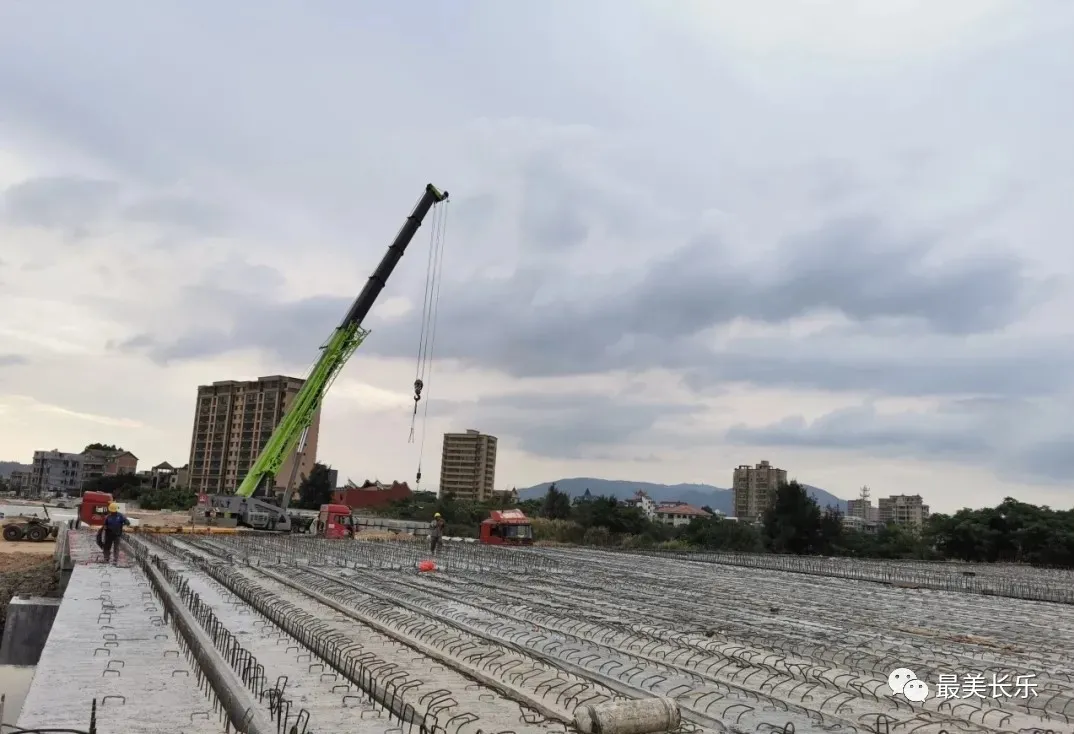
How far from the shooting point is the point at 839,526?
149 ft

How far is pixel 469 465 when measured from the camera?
135750mm

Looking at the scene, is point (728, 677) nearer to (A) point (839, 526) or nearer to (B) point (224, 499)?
(B) point (224, 499)

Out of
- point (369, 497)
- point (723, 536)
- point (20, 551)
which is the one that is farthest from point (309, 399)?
point (369, 497)

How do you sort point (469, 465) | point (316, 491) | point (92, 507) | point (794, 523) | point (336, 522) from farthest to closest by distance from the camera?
point (469, 465)
point (316, 491)
point (794, 523)
point (336, 522)
point (92, 507)

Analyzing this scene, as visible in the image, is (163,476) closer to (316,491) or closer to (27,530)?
(316,491)

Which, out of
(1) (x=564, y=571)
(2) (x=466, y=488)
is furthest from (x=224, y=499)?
(2) (x=466, y=488)

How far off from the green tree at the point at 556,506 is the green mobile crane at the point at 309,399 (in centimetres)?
3410

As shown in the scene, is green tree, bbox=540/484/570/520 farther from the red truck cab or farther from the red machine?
the red truck cab

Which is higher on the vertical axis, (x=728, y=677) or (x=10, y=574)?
(x=728, y=677)

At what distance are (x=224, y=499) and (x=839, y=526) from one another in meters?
34.6

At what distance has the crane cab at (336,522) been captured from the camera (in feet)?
102

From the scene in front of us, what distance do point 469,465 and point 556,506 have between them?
7275 centimetres

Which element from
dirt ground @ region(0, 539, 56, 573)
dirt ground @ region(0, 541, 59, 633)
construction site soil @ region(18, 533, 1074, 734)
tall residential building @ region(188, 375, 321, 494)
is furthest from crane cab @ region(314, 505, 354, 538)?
tall residential building @ region(188, 375, 321, 494)

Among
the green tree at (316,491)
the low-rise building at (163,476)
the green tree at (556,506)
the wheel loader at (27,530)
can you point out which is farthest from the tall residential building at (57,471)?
the wheel loader at (27,530)
